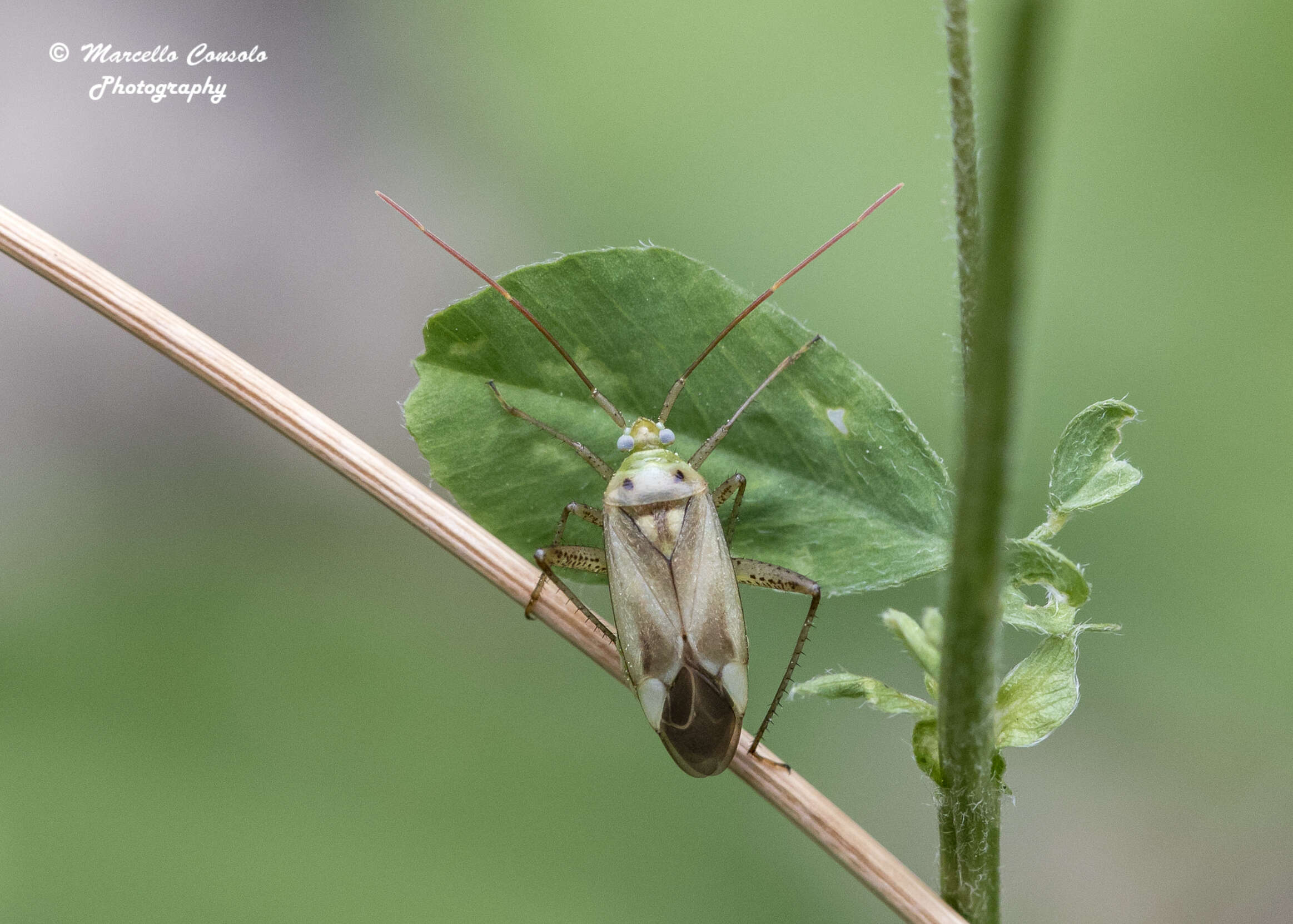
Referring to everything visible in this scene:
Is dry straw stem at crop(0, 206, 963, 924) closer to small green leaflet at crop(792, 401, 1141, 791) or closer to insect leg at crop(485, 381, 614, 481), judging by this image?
insect leg at crop(485, 381, 614, 481)

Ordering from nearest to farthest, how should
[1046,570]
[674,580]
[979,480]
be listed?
1. [979,480]
2. [1046,570]
3. [674,580]

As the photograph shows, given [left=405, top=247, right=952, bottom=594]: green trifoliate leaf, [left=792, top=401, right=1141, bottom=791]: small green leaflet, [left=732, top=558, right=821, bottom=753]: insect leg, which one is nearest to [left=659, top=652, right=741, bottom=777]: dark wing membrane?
[left=732, top=558, right=821, bottom=753]: insect leg

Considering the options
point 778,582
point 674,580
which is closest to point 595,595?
point 674,580

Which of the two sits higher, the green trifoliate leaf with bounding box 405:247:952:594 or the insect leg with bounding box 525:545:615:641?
the green trifoliate leaf with bounding box 405:247:952:594

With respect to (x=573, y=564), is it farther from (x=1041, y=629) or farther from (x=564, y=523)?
(x=1041, y=629)

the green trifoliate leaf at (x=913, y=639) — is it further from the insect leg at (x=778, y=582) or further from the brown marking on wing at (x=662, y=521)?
the brown marking on wing at (x=662, y=521)

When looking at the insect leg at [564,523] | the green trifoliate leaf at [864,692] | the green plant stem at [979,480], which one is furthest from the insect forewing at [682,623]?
the green plant stem at [979,480]

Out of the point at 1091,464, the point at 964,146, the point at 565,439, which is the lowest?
the point at 565,439
